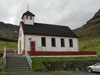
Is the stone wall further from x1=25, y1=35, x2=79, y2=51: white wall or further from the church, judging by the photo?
x1=25, y1=35, x2=79, y2=51: white wall

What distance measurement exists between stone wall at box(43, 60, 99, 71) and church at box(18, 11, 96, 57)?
3027 millimetres

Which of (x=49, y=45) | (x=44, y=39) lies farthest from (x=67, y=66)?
(x=44, y=39)

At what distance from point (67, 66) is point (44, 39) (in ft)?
26.7

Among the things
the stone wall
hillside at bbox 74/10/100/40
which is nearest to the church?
the stone wall

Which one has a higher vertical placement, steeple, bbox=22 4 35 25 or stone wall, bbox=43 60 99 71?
steeple, bbox=22 4 35 25

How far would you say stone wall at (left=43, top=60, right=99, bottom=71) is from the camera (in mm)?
19969

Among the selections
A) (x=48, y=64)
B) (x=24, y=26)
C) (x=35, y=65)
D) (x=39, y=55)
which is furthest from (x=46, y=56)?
(x=24, y=26)

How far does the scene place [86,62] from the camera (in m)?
22.3

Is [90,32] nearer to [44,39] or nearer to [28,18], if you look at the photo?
[28,18]

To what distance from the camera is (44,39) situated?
27328 millimetres

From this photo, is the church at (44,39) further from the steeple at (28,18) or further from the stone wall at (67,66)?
the stone wall at (67,66)

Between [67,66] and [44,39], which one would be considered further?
[44,39]

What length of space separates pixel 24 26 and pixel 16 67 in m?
11.5

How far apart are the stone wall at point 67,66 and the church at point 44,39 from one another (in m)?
3.03
